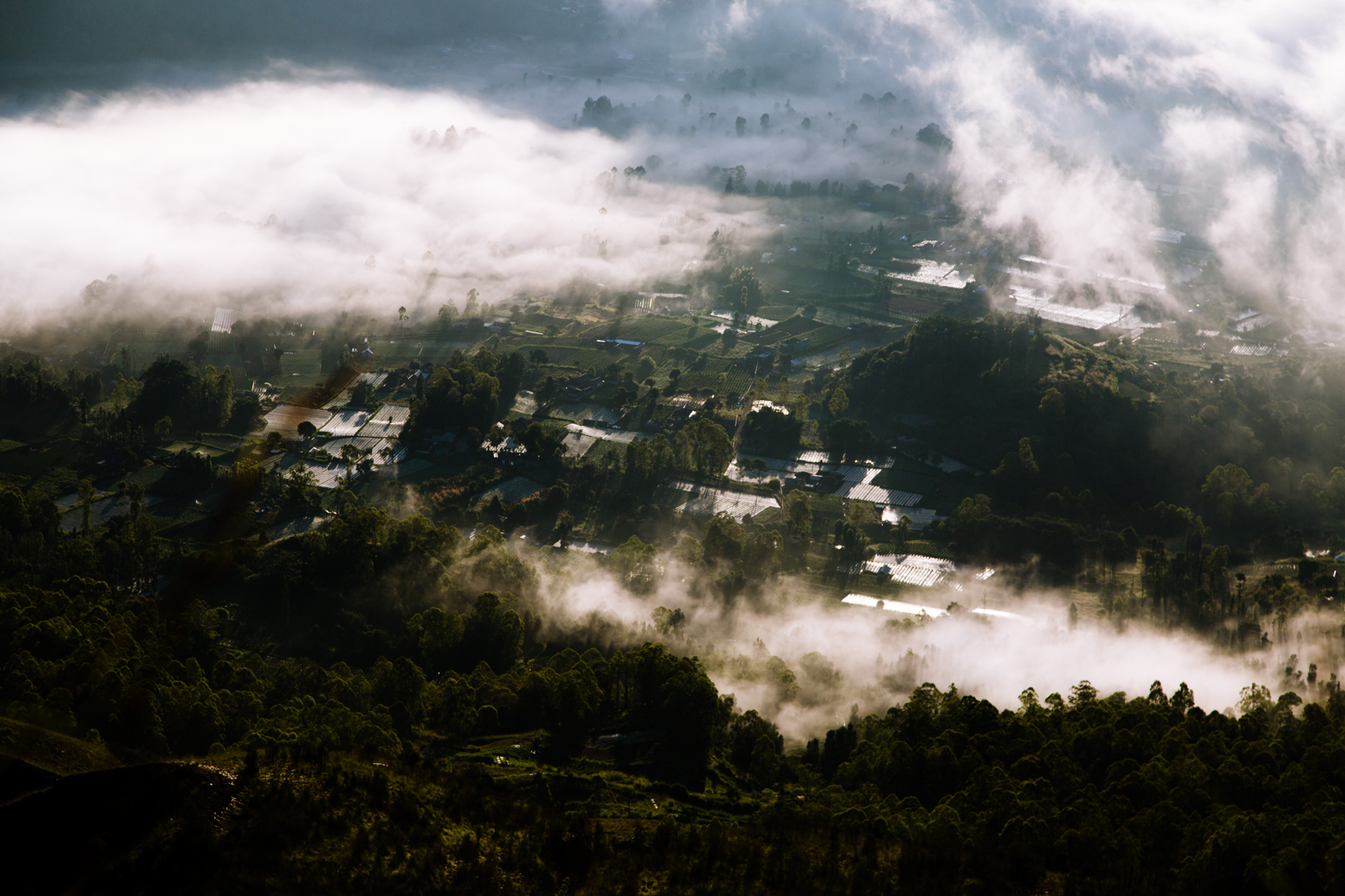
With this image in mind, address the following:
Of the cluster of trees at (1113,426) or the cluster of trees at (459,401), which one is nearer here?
the cluster of trees at (1113,426)

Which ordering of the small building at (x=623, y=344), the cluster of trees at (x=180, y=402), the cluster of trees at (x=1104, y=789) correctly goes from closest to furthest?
the cluster of trees at (x=1104, y=789), the cluster of trees at (x=180, y=402), the small building at (x=623, y=344)

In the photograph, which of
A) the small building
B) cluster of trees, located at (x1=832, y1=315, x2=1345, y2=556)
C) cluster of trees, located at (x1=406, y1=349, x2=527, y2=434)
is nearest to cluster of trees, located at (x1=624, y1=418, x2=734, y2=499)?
cluster of trees, located at (x1=406, y1=349, x2=527, y2=434)

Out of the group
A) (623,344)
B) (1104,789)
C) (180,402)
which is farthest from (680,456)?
(1104,789)

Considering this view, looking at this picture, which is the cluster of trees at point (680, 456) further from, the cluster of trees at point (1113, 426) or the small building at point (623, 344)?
the small building at point (623, 344)

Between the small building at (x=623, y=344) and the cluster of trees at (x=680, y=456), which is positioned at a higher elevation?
the small building at (x=623, y=344)

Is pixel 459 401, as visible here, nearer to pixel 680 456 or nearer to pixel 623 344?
pixel 680 456

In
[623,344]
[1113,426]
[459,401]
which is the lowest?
[459,401]

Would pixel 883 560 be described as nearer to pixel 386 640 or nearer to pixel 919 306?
pixel 386 640

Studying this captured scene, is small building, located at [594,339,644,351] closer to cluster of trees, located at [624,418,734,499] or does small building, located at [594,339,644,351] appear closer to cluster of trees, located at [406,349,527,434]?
cluster of trees, located at [406,349,527,434]

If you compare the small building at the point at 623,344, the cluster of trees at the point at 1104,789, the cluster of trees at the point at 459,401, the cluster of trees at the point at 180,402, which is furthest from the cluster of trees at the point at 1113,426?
the cluster of trees at the point at 180,402

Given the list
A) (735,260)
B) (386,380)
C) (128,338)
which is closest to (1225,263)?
(735,260)

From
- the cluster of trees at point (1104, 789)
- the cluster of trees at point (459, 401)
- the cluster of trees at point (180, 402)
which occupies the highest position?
the cluster of trees at point (459, 401)
